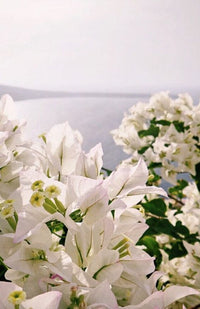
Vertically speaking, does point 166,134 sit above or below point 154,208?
above

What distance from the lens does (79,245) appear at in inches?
11.1

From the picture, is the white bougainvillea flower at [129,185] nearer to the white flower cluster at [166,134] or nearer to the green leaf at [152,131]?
the white flower cluster at [166,134]

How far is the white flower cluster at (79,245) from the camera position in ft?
0.88

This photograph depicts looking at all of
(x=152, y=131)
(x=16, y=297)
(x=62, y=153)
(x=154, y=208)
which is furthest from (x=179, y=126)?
(x=16, y=297)

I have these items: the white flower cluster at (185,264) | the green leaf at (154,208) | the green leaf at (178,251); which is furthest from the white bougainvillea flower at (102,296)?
the green leaf at (178,251)

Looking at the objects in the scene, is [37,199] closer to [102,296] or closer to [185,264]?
[102,296]

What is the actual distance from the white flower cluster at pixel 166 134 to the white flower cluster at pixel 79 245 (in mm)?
671

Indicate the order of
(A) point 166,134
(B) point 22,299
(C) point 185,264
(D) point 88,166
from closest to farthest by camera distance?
(B) point 22,299, (D) point 88,166, (C) point 185,264, (A) point 166,134

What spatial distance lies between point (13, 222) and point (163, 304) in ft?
0.37

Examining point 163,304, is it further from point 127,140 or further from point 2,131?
point 127,140

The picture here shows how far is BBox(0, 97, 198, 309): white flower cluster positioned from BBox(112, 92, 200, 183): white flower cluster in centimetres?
67

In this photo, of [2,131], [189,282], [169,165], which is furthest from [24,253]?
[169,165]

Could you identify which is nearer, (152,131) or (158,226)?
(158,226)

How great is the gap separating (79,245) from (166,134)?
0.74m
